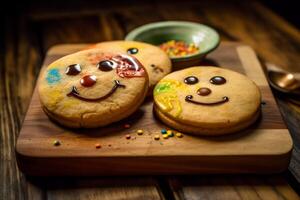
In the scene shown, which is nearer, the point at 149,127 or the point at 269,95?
the point at 149,127

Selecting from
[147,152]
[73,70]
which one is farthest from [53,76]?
[147,152]

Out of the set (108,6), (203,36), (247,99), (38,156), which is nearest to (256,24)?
(203,36)

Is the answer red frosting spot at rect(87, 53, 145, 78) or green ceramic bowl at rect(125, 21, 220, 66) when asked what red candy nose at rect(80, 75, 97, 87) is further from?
green ceramic bowl at rect(125, 21, 220, 66)

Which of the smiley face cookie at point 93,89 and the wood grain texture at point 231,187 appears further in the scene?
the smiley face cookie at point 93,89

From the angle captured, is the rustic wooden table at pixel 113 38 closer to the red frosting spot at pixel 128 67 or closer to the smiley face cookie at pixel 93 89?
the smiley face cookie at pixel 93 89

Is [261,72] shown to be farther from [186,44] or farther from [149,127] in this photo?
[149,127]

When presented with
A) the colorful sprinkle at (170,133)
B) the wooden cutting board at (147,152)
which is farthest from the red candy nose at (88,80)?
the colorful sprinkle at (170,133)

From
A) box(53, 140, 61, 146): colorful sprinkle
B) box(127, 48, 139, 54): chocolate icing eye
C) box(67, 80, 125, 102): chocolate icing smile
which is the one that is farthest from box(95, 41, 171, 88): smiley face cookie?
box(53, 140, 61, 146): colorful sprinkle
